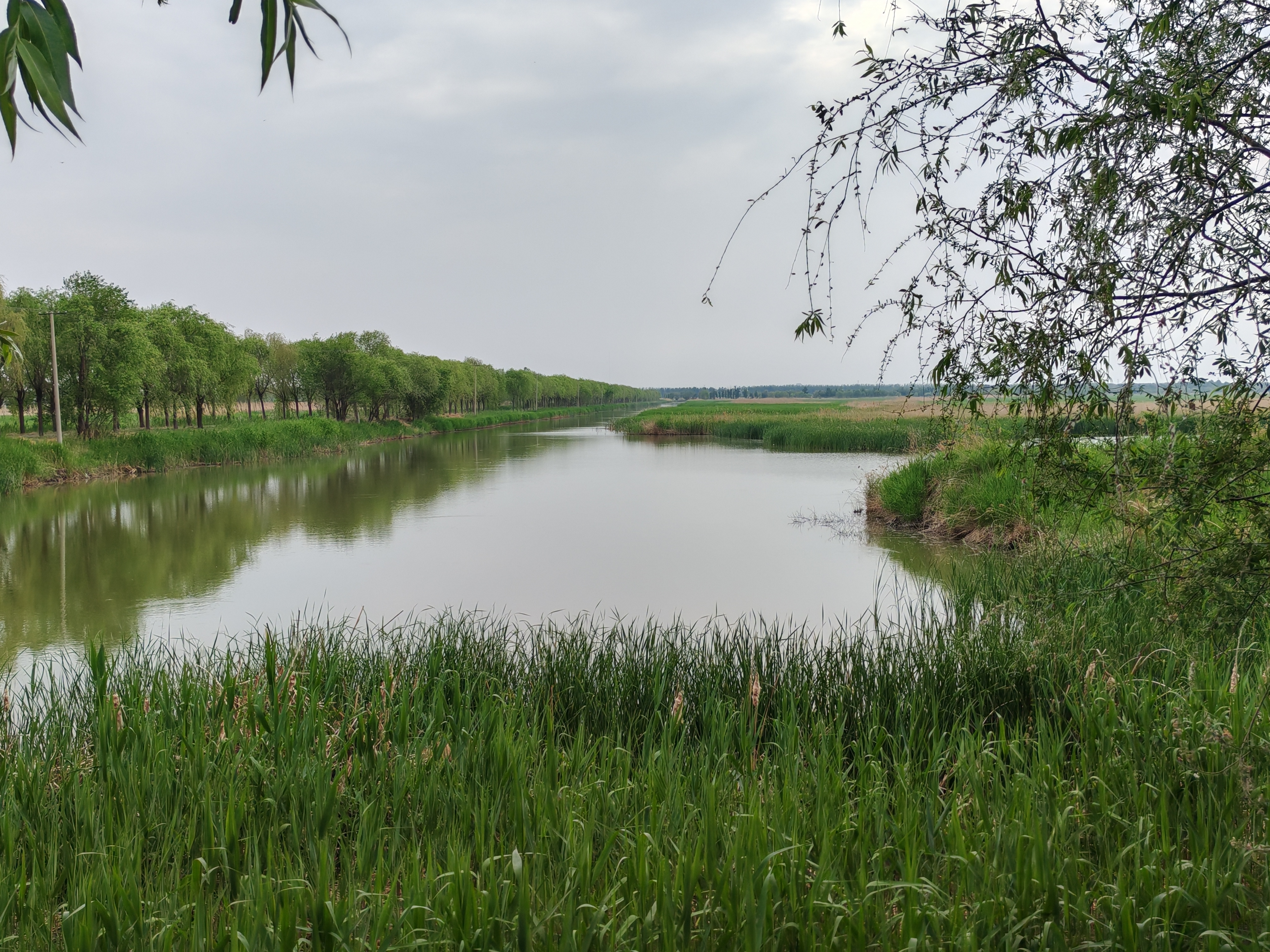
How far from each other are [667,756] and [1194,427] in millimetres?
2477

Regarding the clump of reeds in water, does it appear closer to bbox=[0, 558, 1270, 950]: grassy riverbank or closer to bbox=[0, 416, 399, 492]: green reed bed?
bbox=[0, 558, 1270, 950]: grassy riverbank

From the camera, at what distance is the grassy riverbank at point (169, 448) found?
60.1ft

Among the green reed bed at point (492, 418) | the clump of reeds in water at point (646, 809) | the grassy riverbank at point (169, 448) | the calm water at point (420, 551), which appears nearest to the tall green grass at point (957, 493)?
the calm water at point (420, 551)

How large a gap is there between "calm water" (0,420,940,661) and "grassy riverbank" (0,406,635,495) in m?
0.89

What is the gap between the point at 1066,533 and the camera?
7965 mm

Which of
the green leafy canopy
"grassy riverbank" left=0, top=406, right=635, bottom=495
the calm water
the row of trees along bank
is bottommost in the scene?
the calm water

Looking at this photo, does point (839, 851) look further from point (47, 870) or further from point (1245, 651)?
point (1245, 651)

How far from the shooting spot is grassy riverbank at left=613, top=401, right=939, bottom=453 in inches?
1190

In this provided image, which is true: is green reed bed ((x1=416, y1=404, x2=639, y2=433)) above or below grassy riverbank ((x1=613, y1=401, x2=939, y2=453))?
above

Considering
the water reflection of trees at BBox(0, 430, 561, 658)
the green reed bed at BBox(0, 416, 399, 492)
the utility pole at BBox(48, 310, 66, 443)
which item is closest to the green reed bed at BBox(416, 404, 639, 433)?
the green reed bed at BBox(0, 416, 399, 492)

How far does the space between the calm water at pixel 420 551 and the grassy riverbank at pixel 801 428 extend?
526 centimetres

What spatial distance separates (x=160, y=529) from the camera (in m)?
13.4

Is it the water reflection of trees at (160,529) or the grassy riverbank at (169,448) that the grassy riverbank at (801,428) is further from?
the grassy riverbank at (169,448)

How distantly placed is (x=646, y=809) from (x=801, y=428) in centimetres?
3130
